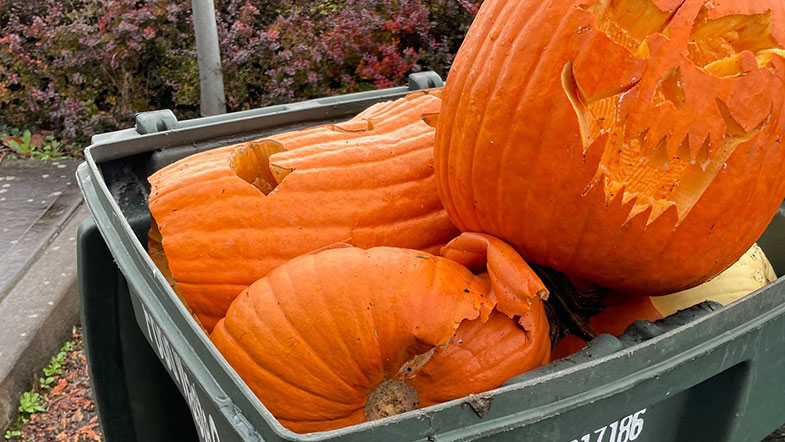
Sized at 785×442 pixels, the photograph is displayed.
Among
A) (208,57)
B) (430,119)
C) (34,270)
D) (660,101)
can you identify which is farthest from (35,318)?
(660,101)

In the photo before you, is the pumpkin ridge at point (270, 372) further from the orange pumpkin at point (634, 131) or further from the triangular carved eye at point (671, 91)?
the triangular carved eye at point (671, 91)

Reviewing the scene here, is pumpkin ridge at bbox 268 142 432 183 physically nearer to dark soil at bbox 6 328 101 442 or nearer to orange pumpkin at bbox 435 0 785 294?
orange pumpkin at bbox 435 0 785 294

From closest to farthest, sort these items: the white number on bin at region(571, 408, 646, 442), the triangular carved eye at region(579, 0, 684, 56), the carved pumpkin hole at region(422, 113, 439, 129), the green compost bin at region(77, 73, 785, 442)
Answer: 1. the green compost bin at region(77, 73, 785, 442)
2. the white number on bin at region(571, 408, 646, 442)
3. the triangular carved eye at region(579, 0, 684, 56)
4. the carved pumpkin hole at region(422, 113, 439, 129)

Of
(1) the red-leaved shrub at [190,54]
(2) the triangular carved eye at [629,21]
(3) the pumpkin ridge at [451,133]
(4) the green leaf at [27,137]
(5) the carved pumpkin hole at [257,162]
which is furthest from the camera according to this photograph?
(4) the green leaf at [27,137]

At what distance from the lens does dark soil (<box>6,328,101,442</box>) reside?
2582 millimetres

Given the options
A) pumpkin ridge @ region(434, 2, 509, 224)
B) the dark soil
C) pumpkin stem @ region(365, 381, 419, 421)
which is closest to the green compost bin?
pumpkin stem @ region(365, 381, 419, 421)

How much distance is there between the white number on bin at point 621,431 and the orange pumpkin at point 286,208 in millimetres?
531

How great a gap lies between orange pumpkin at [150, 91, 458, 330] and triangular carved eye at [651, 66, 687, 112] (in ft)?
1.71

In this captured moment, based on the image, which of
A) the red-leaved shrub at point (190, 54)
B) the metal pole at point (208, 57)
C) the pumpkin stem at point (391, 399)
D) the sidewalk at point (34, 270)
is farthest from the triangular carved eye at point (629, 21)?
the red-leaved shrub at point (190, 54)

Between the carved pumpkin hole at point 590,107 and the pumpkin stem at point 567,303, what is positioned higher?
the carved pumpkin hole at point 590,107

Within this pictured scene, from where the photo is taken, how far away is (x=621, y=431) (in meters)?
1.10

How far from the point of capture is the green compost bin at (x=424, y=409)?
93 centimetres

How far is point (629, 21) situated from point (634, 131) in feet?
0.62

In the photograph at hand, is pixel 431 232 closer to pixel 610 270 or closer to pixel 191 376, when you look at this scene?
pixel 610 270
